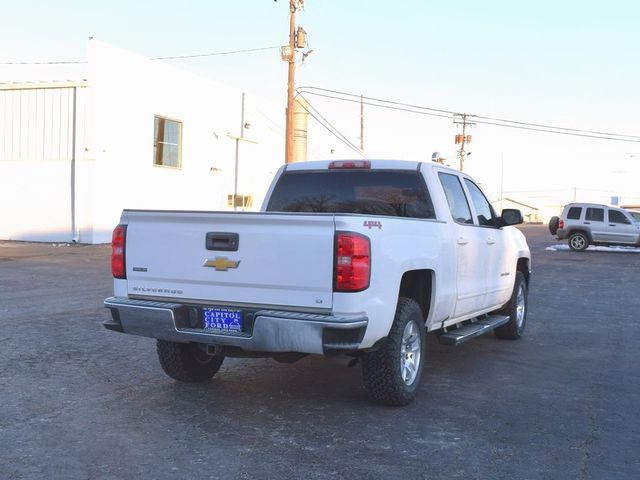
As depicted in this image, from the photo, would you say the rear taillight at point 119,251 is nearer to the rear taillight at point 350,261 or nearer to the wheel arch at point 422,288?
the rear taillight at point 350,261

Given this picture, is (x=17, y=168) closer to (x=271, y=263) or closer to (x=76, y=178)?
(x=76, y=178)

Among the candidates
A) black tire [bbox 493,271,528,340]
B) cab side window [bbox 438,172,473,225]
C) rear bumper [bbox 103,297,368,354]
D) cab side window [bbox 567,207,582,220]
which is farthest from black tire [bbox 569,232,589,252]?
rear bumper [bbox 103,297,368,354]

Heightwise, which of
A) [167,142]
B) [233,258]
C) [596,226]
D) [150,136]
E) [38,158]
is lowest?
[596,226]

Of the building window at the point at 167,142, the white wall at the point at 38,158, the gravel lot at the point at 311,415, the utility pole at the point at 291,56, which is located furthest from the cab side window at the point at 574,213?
the gravel lot at the point at 311,415

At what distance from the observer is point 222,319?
517cm

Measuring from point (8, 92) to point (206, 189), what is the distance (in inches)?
346

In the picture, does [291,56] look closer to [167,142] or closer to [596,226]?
[167,142]

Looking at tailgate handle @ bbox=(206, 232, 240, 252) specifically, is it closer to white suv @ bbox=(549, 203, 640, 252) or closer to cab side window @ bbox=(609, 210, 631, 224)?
white suv @ bbox=(549, 203, 640, 252)

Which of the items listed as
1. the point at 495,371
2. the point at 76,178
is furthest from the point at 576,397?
the point at 76,178

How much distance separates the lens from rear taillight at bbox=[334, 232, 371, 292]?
4777 millimetres

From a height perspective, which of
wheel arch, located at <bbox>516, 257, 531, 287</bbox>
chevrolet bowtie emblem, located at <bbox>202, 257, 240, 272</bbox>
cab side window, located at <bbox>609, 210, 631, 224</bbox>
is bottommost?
wheel arch, located at <bbox>516, 257, 531, 287</bbox>

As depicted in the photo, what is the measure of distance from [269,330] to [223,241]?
0.76 metres

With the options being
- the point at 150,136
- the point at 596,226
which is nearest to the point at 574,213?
the point at 596,226

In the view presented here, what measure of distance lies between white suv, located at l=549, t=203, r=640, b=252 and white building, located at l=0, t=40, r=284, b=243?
1603cm
